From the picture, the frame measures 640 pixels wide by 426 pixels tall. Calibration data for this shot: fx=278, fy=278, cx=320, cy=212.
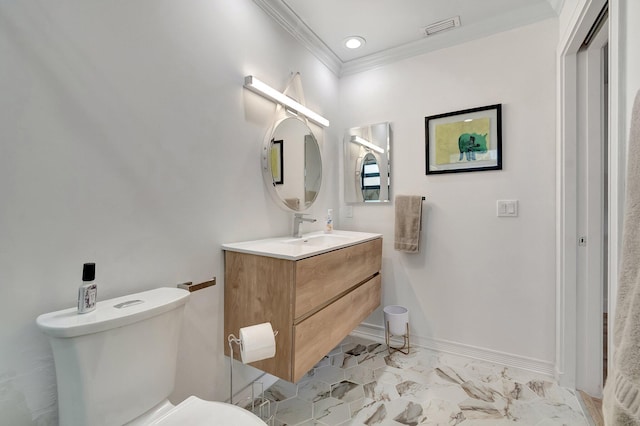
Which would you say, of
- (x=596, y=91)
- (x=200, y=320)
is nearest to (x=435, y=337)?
(x=200, y=320)

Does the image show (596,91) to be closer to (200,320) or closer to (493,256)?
(493,256)

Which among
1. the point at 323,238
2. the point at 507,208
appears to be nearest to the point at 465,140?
the point at 507,208

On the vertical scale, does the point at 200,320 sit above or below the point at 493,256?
below

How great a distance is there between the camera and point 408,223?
2150mm

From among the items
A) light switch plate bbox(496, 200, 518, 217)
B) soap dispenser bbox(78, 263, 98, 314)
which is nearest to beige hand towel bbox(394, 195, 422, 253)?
light switch plate bbox(496, 200, 518, 217)

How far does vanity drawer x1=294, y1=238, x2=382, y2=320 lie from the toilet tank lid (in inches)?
19.4

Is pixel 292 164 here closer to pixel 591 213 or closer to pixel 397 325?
pixel 397 325

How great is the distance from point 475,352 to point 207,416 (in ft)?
6.25

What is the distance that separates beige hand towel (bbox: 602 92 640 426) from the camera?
0.51m

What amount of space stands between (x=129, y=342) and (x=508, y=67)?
2591mm

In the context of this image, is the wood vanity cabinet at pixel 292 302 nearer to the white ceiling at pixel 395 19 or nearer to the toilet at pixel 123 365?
the toilet at pixel 123 365

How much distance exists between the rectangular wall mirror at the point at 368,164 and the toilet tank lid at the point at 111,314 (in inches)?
67.6

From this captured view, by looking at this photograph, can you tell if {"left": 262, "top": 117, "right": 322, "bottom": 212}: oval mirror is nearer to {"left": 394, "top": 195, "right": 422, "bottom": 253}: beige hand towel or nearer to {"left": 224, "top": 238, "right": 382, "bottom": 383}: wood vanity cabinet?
{"left": 224, "top": 238, "right": 382, "bottom": 383}: wood vanity cabinet

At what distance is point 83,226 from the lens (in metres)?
0.97
